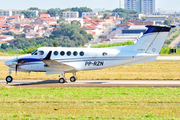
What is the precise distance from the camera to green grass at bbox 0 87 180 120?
1554 cm

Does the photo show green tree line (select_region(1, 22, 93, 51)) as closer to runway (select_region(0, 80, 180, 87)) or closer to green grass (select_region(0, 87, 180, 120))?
runway (select_region(0, 80, 180, 87))

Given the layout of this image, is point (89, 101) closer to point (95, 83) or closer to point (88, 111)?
point (88, 111)

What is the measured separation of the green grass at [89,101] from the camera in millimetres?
15539

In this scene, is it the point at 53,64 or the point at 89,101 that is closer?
the point at 89,101

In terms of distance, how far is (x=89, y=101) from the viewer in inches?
730

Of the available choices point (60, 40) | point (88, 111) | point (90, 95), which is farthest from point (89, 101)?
point (60, 40)

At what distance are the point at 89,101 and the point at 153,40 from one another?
990 cm

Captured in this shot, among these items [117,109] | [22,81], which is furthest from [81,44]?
[117,109]

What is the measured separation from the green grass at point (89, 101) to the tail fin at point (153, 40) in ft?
13.6

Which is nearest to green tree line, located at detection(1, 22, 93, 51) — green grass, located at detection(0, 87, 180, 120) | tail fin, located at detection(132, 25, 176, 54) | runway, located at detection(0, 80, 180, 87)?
runway, located at detection(0, 80, 180, 87)

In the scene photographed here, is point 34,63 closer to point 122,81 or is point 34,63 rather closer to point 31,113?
point 122,81

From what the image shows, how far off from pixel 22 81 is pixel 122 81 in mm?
8999

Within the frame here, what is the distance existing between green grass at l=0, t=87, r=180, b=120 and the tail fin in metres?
4.14

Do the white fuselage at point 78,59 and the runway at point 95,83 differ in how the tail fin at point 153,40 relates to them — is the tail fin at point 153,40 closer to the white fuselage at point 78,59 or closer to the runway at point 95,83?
Result: the white fuselage at point 78,59
